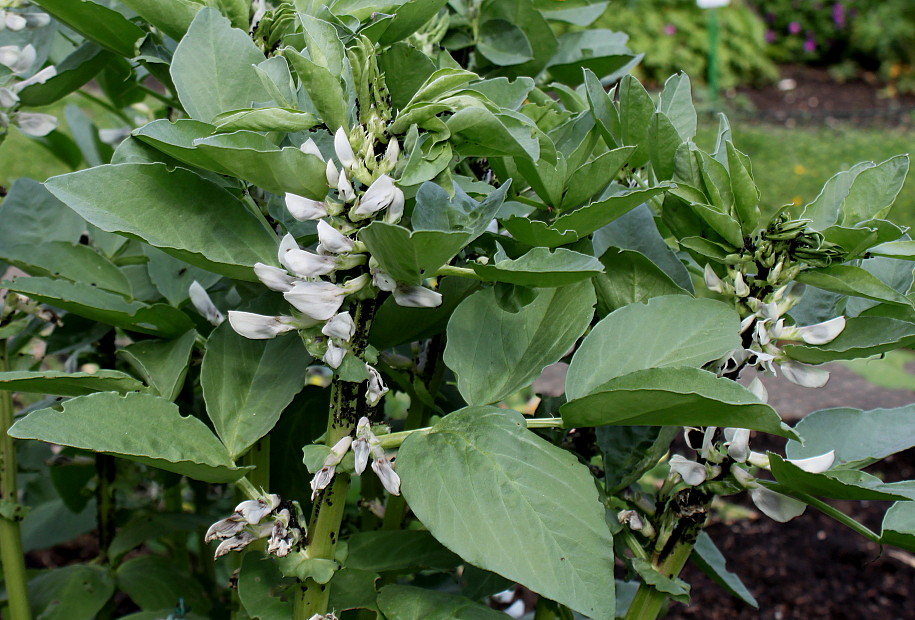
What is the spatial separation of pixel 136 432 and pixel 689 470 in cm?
46

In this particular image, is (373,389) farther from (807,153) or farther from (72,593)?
(807,153)

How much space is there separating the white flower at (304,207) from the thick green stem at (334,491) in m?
0.09

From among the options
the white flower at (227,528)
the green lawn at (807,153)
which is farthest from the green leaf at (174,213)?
the green lawn at (807,153)

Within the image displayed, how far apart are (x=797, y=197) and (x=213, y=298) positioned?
496cm

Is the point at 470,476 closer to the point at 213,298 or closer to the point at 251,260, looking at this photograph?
the point at 251,260

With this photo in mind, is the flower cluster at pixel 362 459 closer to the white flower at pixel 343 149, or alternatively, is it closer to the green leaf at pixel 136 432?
the green leaf at pixel 136 432

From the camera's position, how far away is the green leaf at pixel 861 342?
0.73m

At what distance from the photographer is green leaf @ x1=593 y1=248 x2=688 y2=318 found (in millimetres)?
808

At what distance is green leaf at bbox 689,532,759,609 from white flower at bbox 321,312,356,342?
1.63ft

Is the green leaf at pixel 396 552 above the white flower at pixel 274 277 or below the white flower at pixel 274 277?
below

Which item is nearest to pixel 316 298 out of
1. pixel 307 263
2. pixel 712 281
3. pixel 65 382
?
pixel 307 263

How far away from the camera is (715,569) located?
974mm

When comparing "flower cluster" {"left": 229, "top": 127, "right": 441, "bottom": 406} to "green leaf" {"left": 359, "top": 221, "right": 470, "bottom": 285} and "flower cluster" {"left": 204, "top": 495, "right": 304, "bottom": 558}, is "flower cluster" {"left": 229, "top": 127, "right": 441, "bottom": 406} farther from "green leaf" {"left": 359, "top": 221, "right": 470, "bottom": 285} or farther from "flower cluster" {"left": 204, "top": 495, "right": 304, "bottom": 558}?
"flower cluster" {"left": 204, "top": 495, "right": 304, "bottom": 558}

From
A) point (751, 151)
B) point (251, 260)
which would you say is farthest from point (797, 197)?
point (251, 260)
